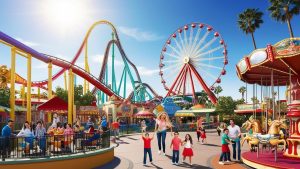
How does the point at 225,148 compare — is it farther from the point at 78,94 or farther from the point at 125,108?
the point at 78,94

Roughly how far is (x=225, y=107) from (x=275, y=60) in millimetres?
38192

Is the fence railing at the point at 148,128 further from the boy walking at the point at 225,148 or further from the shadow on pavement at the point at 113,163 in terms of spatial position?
the boy walking at the point at 225,148

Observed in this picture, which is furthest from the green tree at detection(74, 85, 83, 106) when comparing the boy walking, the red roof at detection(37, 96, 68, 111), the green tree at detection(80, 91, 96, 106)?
the boy walking

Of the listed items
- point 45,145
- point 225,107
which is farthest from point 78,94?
point 45,145

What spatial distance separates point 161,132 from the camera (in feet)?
50.0

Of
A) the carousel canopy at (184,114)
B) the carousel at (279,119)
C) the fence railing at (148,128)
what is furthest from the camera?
the carousel canopy at (184,114)

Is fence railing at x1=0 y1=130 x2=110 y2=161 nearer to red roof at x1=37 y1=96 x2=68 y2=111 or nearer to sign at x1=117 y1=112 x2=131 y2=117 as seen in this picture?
red roof at x1=37 y1=96 x2=68 y2=111

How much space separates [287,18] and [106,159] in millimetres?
31650

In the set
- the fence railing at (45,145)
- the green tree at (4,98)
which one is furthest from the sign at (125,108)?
the fence railing at (45,145)

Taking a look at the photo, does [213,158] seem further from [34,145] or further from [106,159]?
[34,145]

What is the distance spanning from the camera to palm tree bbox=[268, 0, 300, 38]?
119ft

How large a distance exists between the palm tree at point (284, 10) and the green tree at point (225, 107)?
54.0ft

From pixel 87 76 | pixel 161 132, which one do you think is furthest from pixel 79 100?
pixel 161 132

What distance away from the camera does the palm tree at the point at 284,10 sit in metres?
36.4
